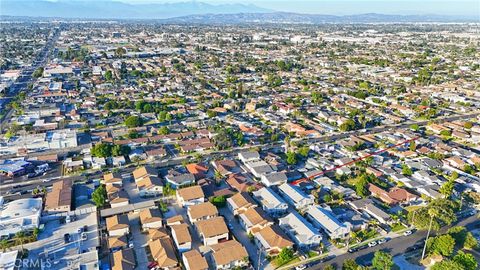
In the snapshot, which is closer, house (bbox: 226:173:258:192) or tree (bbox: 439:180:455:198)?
tree (bbox: 439:180:455:198)

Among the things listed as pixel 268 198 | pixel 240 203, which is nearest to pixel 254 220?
pixel 240 203

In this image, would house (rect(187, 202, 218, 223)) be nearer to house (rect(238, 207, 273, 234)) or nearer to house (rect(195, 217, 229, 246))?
house (rect(195, 217, 229, 246))

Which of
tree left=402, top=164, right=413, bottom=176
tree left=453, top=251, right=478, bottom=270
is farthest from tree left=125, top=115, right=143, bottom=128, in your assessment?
tree left=453, top=251, right=478, bottom=270

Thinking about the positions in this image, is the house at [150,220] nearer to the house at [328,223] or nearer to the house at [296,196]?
the house at [296,196]

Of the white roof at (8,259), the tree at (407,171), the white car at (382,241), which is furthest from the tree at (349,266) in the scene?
the white roof at (8,259)

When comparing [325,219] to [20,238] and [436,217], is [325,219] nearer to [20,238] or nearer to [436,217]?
[436,217]

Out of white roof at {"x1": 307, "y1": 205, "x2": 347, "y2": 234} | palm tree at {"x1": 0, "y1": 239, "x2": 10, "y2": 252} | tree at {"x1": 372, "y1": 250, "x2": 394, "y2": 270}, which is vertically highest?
tree at {"x1": 372, "y1": 250, "x2": 394, "y2": 270}
